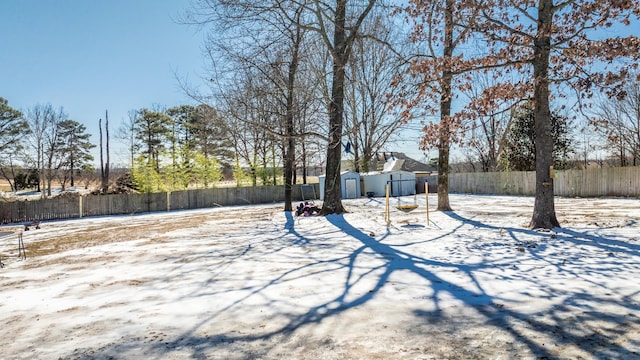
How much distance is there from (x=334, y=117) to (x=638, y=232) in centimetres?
765

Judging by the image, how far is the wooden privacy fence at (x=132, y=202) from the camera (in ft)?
58.8

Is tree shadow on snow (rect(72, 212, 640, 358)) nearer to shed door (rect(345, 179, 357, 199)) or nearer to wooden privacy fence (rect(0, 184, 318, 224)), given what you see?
wooden privacy fence (rect(0, 184, 318, 224))

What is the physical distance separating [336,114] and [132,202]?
13970 millimetres

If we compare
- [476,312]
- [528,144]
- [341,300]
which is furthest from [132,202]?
[528,144]

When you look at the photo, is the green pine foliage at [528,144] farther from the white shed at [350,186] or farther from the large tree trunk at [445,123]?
the large tree trunk at [445,123]

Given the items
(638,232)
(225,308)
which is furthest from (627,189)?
(225,308)

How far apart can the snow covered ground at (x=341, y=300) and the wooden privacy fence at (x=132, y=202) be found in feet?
45.5

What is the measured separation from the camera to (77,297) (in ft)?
13.0

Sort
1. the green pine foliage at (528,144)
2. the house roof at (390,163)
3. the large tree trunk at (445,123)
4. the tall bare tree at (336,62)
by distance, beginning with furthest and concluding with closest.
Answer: the house roof at (390,163) → the green pine foliage at (528,144) → the tall bare tree at (336,62) → the large tree trunk at (445,123)

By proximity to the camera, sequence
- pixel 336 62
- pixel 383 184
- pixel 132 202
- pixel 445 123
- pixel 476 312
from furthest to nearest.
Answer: pixel 383 184, pixel 132 202, pixel 336 62, pixel 445 123, pixel 476 312

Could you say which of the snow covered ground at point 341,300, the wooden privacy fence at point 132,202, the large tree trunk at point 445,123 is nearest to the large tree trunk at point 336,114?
the large tree trunk at point 445,123

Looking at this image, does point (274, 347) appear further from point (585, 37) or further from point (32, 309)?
point (585, 37)

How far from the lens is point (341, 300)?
3.44 metres

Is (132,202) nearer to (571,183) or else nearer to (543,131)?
(543,131)
